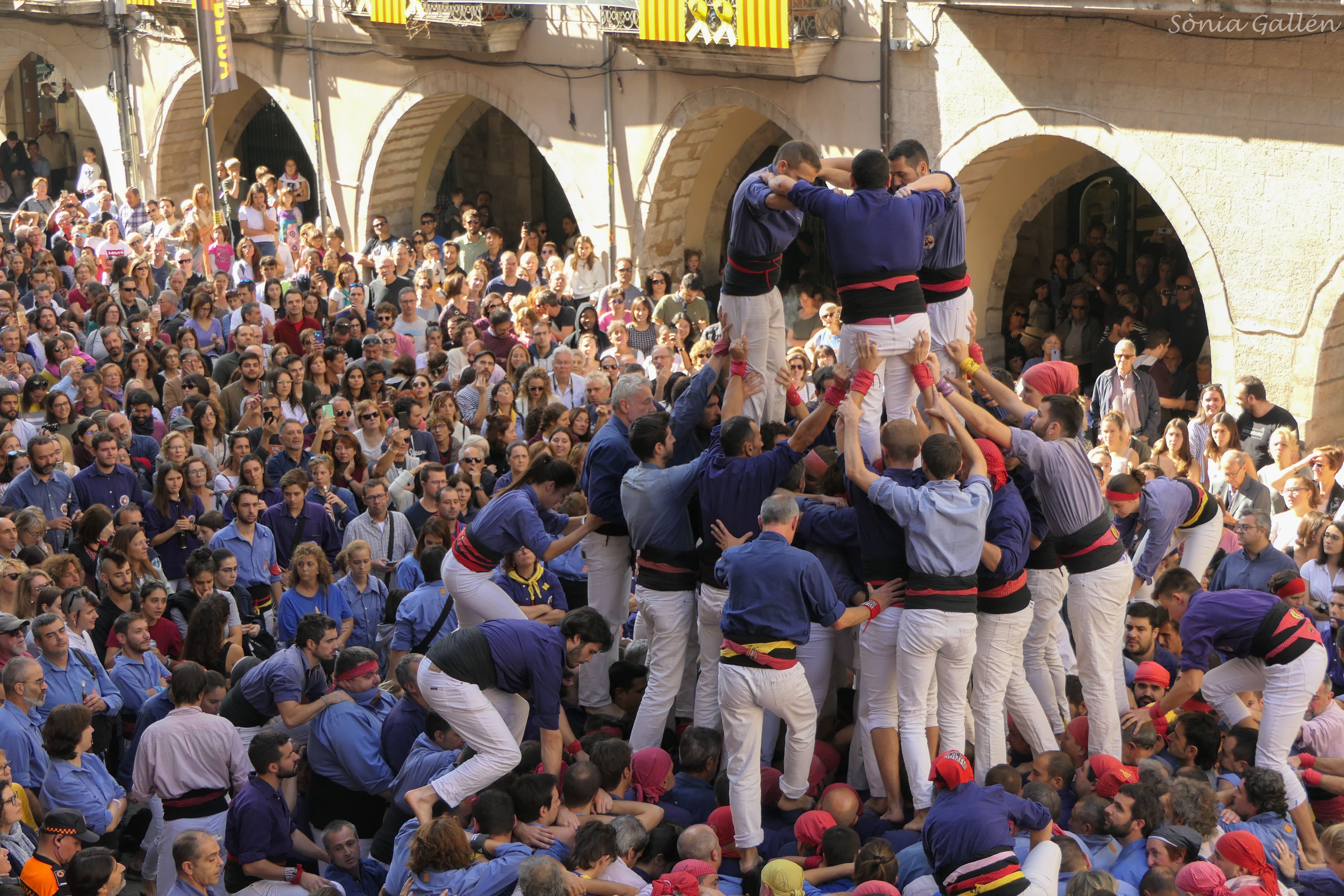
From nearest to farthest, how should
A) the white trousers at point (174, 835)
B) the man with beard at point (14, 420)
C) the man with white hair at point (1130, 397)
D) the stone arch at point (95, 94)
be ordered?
the white trousers at point (174, 835)
the man with beard at point (14, 420)
the man with white hair at point (1130, 397)
the stone arch at point (95, 94)

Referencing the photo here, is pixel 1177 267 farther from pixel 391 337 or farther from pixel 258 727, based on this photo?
pixel 258 727

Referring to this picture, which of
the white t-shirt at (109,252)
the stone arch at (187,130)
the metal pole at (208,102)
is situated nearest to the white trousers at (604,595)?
the white t-shirt at (109,252)

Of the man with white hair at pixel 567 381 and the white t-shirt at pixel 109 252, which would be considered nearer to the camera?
the man with white hair at pixel 567 381

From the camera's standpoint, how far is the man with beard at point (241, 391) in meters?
11.5

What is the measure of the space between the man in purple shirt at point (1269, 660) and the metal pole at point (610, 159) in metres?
11.1

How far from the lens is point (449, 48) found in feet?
60.5

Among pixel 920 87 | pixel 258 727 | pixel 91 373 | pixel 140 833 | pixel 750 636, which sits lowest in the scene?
pixel 140 833

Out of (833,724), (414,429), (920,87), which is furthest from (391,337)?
(833,724)

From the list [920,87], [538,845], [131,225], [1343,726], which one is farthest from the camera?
[131,225]

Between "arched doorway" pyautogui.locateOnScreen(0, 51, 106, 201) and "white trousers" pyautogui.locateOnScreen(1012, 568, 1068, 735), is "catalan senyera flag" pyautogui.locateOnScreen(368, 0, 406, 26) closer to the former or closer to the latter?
"arched doorway" pyautogui.locateOnScreen(0, 51, 106, 201)

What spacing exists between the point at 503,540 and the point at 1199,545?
166 inches

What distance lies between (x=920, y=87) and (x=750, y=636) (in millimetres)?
8952

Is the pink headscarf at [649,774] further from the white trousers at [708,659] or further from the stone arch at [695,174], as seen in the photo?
the stone arch at [695,174]

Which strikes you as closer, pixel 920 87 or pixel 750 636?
pixel 750 636
